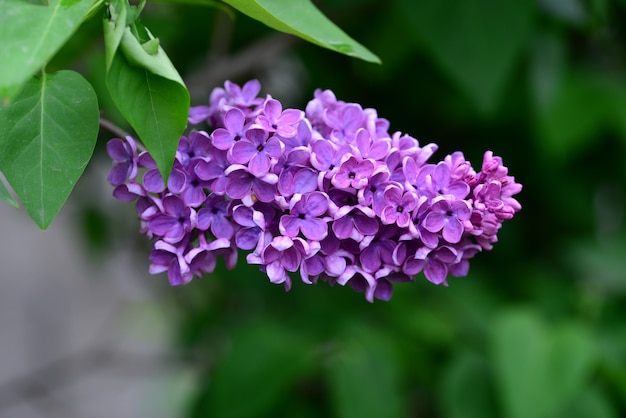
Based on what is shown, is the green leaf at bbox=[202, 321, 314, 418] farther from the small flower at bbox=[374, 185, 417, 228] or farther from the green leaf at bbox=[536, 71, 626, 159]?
the small flower at bbox=[374, 185, 417, 228]

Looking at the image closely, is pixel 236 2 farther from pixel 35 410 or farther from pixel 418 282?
pixel 35 410

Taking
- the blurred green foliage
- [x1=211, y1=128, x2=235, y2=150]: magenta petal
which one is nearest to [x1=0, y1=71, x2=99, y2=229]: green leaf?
[x1=211, y1=128, x2=235, y2=150]: magenta petal

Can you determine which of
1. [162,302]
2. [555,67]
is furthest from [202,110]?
[162,302]

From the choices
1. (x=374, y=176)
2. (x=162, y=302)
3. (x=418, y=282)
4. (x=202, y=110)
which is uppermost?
(x=374, y=176)

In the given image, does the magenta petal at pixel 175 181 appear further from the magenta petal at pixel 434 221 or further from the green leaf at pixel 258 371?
the green leaf at pixel 258 371

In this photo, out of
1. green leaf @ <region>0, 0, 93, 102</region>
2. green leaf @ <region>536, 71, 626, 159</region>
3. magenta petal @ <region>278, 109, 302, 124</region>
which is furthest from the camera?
green leaf @ <region>536, 71, 626, 159</region>

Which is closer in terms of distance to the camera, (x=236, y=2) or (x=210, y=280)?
(x=236, y=2)

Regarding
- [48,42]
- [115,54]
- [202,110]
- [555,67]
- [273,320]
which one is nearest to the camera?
[48,42]
